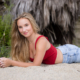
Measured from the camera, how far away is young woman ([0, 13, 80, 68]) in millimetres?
2062

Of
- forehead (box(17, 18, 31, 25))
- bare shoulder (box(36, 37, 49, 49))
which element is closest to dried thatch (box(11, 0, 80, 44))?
forehead (box(17, 18, 31, 25))

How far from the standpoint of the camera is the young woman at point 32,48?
2062 mm

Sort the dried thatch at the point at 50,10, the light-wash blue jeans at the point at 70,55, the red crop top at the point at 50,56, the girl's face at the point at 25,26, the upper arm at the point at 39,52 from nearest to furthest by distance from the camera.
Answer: the upper arm at the point at 39,52
the girl's face at the point at 25,26
the red crop top at the point at 50,56
the light-wash blue jeans at the point at 70,55
the dried thatch at the point at 50,10

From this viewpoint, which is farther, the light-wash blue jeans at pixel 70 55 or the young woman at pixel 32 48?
the light-wash blue jeans at pixel 70 55

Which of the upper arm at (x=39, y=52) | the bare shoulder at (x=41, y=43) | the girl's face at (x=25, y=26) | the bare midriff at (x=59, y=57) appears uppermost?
the girl's face at (x=25, y=26)

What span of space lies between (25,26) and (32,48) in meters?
0.38

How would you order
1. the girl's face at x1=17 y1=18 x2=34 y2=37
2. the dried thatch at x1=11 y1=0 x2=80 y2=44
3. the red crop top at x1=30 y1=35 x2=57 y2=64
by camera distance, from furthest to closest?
1. the dried thatch at x1=11 y1=0 x2=80 y2=44
2. the red crop top at x1=30 y1=35 x2=57 y2=64
3. the girl's face at x1=17 y1=18 x2=34 y2=37

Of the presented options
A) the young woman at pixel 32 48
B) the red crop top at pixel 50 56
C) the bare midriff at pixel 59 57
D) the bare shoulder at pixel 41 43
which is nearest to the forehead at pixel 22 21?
the young woman at pixel 32 48

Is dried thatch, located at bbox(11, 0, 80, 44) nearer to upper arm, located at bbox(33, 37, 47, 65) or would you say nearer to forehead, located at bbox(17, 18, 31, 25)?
forehead, located at bbox(17, 18, 31, 25)

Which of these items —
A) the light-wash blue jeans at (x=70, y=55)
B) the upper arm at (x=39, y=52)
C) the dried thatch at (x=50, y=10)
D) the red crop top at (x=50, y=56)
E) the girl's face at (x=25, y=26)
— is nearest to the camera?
the upper arm at (x=39, y=52)

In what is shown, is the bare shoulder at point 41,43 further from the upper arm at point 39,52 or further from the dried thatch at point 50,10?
the dried thatch at point 50,10

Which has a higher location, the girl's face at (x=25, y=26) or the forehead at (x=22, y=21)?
the forehead at (x=22, y=21)

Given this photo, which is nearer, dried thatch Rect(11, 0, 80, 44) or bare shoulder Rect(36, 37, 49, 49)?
bare shoulder Rect(36, 37, 49, 49)

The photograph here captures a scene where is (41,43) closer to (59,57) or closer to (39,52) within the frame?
(39,52)
